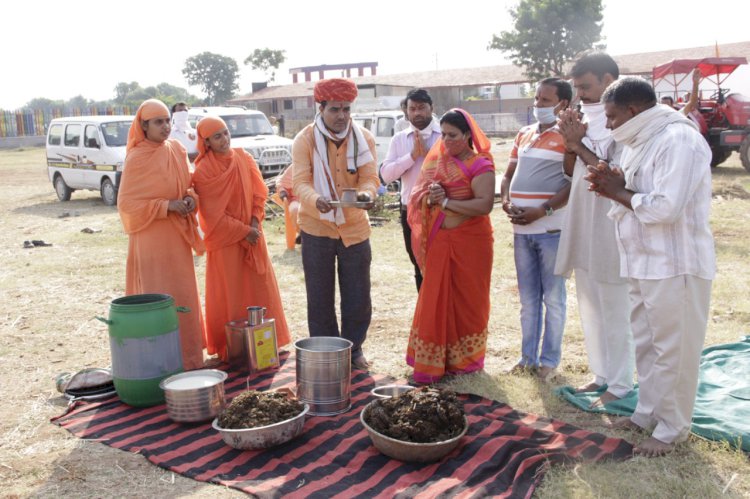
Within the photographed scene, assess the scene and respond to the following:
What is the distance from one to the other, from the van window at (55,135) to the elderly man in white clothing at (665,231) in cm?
1378

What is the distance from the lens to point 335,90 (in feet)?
13.7

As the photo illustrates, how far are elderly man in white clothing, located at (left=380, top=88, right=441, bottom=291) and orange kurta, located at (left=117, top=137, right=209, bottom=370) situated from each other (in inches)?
57.3

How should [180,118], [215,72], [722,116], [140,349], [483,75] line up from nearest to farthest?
[140,349] < [180,118] < [722,116] < [483,75] < [215,72]

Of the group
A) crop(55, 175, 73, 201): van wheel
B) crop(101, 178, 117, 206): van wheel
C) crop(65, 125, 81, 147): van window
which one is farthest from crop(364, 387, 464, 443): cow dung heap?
crop(55, 175, 73, 201): van wheel

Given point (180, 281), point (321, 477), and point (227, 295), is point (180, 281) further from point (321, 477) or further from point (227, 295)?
point (321, 477)

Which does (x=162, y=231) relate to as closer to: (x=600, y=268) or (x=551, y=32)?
(x=600, y=268)

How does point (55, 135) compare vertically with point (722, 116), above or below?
above

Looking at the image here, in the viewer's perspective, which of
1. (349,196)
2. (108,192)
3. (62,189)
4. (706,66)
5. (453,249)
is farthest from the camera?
(706,66)

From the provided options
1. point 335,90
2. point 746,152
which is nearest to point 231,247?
point 335,90

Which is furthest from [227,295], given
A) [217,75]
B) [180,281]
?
[217,75]

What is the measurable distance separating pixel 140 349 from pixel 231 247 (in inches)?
41.7

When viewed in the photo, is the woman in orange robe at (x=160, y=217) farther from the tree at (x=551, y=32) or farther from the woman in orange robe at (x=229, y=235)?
the tree at (x=551, y=32)

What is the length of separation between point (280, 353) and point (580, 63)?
9.38 ft

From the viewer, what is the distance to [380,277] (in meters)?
7.25
